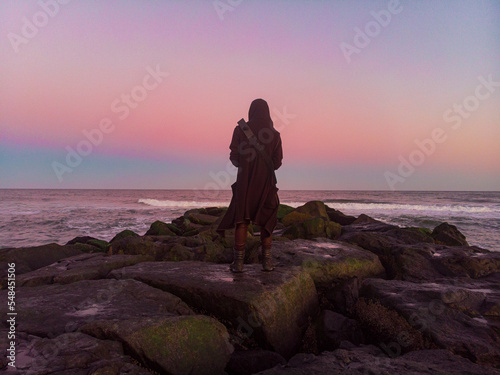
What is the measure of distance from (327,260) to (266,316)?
252cm

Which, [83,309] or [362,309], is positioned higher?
[83,309]

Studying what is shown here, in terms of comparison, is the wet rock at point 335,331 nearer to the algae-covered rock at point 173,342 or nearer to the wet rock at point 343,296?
the wet rock at point 343,296

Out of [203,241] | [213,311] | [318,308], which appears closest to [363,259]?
[318,308]

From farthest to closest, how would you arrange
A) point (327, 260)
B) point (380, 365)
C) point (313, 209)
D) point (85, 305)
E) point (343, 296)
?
1. point (313, 209)
2. point (327, 260)
3. point (343, 296)
4. point (85, 305)
5. point (380, 365)

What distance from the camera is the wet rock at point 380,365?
277 centimetres

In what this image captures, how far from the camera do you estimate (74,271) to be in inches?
229

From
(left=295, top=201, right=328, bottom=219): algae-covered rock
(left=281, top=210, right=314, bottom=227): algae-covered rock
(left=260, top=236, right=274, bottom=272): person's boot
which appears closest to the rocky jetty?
(left=260, top=236, right=274, bottom=272): person's boot

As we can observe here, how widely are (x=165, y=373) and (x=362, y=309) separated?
3026 mm

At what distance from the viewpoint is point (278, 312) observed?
13.7 ft

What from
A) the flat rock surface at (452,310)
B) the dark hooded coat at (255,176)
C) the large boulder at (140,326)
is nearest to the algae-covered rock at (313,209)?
the flat rock surface at (452,310)

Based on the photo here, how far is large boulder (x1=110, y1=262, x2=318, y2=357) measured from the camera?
3967mm

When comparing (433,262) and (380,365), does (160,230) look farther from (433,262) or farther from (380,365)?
Result: (380,365)

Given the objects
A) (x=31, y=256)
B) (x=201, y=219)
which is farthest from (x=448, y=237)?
(x=31, y=256)

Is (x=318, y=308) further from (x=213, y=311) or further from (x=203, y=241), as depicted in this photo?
(x=203, y=241)
